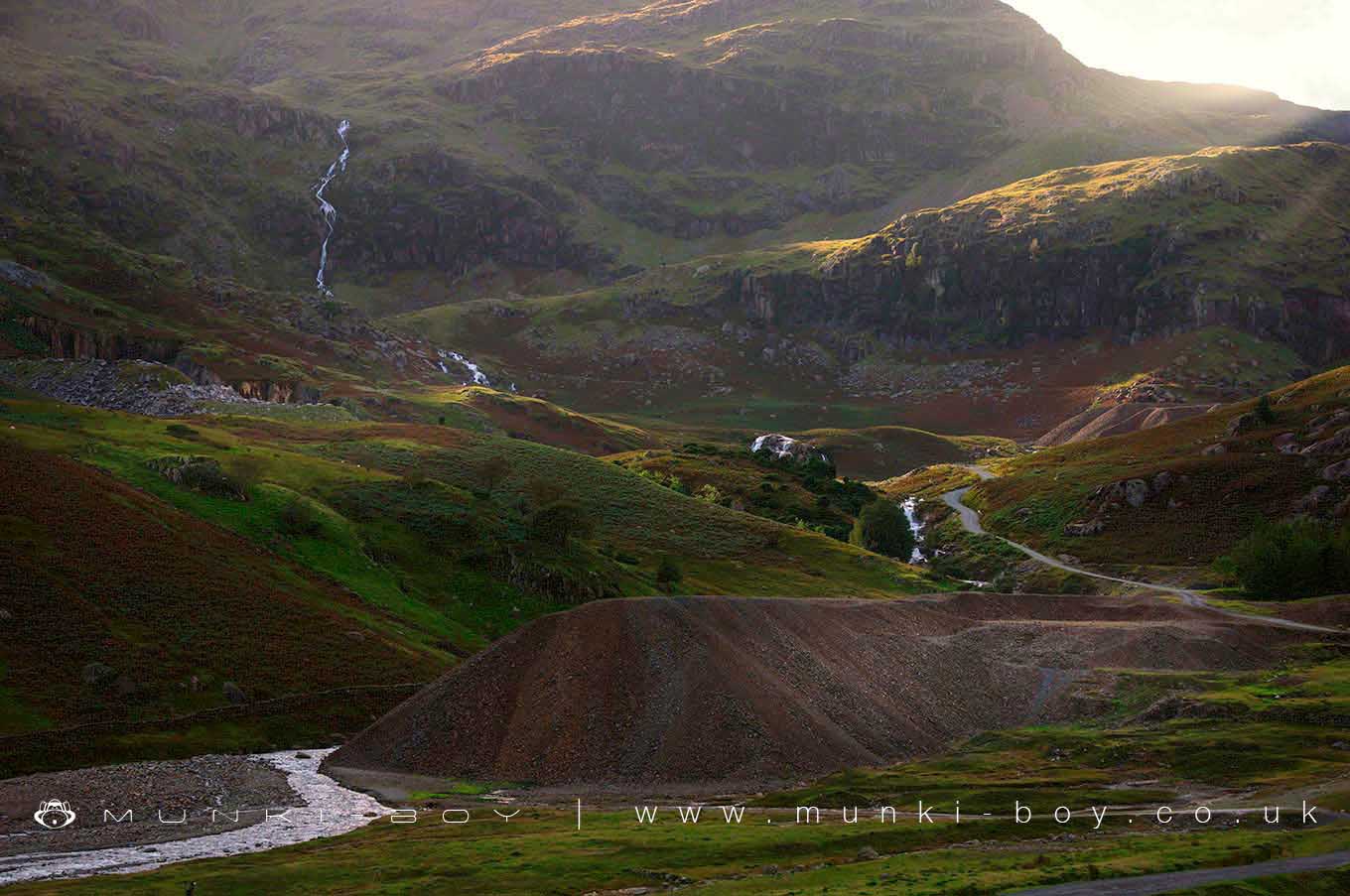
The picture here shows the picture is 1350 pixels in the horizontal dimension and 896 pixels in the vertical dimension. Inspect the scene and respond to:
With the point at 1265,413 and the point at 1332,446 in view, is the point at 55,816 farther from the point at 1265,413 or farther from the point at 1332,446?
the point at 1265,413

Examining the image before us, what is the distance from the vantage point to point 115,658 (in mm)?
73812

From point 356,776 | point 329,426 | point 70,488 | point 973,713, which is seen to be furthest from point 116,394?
point 973,713

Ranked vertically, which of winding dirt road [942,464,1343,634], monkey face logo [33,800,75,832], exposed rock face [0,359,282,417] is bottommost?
winding dirt road [942,464,1343,634]

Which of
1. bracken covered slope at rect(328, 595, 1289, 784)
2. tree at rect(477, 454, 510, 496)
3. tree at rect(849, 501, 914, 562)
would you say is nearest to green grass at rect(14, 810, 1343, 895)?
bracken covered slope at rect(328, 595, 1289, 784)

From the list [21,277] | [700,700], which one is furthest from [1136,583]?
[21,277]

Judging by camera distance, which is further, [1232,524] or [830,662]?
[1232,524]

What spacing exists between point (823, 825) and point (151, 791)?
3407 centimetres

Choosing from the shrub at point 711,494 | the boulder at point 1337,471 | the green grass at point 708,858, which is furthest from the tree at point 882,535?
the green grass at point 708,858

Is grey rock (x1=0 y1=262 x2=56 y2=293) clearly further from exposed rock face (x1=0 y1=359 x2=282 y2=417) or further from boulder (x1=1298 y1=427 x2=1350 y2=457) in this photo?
boulder (x1=1298 y1=427 x2=1350 y2=457)

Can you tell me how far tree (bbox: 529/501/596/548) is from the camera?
11231 cm

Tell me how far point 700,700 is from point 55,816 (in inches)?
1350

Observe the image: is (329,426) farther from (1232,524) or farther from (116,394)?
(1232,524)

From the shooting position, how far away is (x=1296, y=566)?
123 m

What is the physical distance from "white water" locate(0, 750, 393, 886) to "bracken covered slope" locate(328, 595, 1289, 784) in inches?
181
